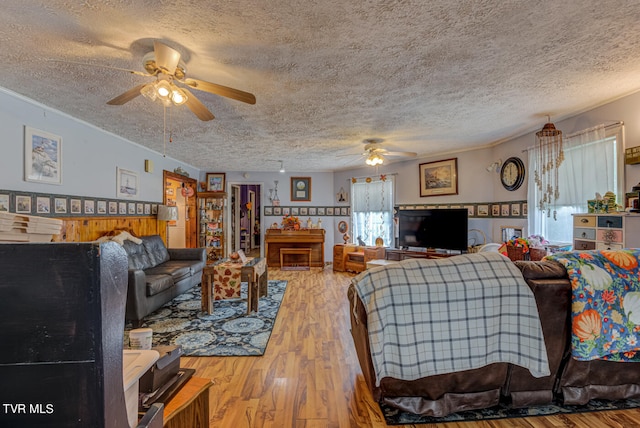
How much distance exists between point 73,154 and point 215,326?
103 inches

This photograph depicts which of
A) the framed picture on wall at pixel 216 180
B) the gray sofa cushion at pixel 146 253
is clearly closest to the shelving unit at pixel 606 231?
the gray sofa cushion at pixel 146 253

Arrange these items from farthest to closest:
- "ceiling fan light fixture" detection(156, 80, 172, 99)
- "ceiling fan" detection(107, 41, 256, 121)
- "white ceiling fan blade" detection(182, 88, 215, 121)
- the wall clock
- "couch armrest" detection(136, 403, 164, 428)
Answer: the wall clock
"white ceiling fan blade" detection(182, 88, 215, 121)
"ceiling fan light fixture" detection(156, 80, 172, 99)
"ceiling fan" detection(107, 41, 256, 121)
"couch armrest" detection(136, 403, 164, 428)

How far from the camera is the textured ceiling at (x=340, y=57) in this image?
163 cm

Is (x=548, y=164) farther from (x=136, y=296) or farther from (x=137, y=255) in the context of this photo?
(x=137, y=255)

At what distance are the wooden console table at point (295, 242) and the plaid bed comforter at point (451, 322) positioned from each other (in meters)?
4.91

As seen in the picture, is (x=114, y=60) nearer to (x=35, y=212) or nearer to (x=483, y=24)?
(x=35, y=212)

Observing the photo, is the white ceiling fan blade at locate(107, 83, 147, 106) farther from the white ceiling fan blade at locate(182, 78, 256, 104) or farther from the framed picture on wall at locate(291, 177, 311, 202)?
the framed picture on wall at locate(291, 177, 311, 202)

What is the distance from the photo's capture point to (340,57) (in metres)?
2.09

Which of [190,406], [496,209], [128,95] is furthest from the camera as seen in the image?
[496,209]

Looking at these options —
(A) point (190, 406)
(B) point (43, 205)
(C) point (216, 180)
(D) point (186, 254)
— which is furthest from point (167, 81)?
(C) point (216, 180)

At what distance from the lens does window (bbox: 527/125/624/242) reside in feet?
9.61

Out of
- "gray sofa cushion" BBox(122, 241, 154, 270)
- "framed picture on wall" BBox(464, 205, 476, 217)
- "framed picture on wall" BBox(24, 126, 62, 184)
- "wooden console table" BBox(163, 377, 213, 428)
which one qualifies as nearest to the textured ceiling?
"framed picture on wall" BBox(24, 126, 62, 184)

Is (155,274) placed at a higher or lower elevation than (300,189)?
lower

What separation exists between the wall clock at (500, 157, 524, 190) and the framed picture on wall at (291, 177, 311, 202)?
4.12m
